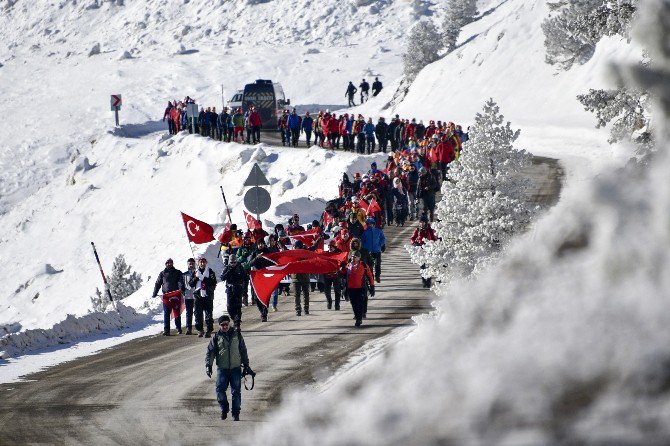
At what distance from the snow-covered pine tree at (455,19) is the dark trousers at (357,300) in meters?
52.1

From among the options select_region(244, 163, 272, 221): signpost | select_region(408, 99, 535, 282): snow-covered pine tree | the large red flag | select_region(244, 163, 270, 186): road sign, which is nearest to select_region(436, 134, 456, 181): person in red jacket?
select_region(244, 163, 270, 186): road sign

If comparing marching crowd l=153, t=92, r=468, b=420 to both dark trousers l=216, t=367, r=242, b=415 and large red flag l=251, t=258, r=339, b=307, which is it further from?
large red flag l=251, t=258, r=339, b=307

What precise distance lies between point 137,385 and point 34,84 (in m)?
80.0

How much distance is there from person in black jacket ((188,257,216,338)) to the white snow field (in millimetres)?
2746

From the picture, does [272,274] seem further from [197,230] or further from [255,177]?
[255,177]

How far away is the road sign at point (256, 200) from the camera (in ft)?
77.2

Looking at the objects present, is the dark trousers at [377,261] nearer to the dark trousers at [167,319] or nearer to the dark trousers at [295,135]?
the dark trousers at [167,319]

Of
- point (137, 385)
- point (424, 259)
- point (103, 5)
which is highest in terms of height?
point (103, 5)

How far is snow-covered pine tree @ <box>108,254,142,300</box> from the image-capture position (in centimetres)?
→ 3235

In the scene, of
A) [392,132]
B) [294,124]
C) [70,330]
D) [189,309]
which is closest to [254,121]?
[294,124]

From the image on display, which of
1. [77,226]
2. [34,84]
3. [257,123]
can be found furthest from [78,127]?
[257,123]

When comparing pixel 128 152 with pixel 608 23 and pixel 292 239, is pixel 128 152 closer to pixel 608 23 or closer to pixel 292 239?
pixel 292 239

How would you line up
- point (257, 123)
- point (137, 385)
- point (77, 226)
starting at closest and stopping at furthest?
point (137, 385)
point (257, 123)
point (77, 226)

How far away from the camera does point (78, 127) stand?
7469 cm
